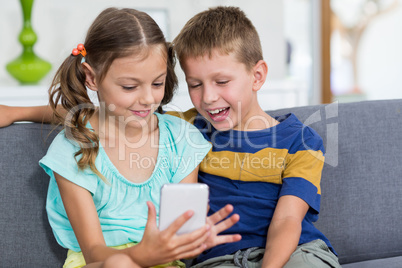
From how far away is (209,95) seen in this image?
57.5 inches

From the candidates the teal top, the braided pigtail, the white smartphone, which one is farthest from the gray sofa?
the white smartphone

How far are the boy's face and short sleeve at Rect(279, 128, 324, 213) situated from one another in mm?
217

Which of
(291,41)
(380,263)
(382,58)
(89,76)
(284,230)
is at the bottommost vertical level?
(380,263)

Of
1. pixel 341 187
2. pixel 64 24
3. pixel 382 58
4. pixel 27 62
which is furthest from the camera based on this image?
pixel 382 58

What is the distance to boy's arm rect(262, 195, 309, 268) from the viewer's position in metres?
1.33

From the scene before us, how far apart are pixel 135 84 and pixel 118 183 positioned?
294 millimetres

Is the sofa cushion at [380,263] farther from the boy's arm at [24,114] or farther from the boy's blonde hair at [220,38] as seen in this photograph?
the boy's arm at [24,114]

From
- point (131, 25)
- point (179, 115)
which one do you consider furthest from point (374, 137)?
point (131, 25)

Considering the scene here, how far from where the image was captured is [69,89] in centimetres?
145

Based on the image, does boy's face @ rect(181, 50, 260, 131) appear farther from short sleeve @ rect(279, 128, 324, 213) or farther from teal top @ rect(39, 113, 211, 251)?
short sleeve @ rect(279, 128, 324, 213)

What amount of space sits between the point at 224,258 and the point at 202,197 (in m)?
0.43

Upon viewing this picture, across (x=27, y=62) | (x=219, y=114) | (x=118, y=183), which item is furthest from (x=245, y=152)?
(x=27, y=62)

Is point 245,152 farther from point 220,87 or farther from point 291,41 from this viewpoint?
point 291,41

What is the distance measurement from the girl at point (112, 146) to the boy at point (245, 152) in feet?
0.27
